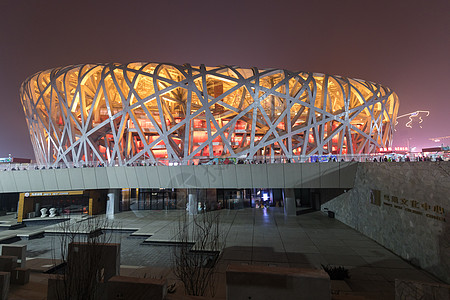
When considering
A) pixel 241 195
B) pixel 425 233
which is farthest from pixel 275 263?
pixel 241 195

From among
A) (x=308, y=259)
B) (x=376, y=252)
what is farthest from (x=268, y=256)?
(x=376, y=252)

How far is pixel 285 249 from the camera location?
13789mm

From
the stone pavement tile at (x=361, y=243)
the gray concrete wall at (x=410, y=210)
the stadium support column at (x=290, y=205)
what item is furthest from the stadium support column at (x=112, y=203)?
the gray concrete wall at (x=410, y=210)

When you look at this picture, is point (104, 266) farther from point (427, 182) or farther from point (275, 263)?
point (427, 182)

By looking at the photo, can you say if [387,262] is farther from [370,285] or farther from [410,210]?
[370,285]

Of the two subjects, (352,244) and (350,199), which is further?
(350,199)

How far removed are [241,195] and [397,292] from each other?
1010 inches

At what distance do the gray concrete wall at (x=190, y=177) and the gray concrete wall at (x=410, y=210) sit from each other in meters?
2.94

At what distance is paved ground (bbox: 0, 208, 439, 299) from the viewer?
10.2m

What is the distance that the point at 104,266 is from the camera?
7.82 meters

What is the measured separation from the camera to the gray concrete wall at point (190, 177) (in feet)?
65.6

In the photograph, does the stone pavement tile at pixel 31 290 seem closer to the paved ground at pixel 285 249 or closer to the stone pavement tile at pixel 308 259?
the paved ground at pixel 285 249

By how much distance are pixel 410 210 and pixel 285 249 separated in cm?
746

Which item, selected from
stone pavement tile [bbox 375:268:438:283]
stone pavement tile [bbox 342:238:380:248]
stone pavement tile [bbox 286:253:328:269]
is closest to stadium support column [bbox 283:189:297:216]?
stone pavement tile [bbox 342:238:380:248]
